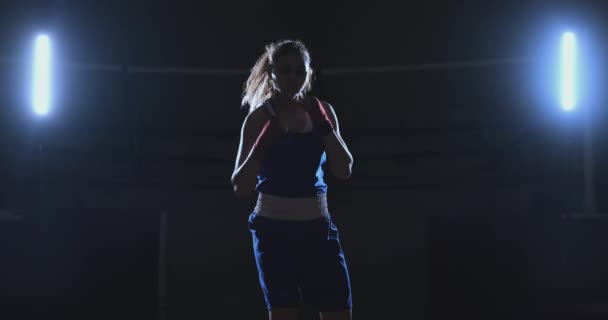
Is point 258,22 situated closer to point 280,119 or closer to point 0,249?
point 0,249

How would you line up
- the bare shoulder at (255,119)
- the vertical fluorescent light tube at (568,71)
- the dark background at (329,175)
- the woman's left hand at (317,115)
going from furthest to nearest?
the vertical fluorescent light tube at (568,71), the dark background at (329,175), the bare shoulder at (255,119), the woman's left hand at (317,115)

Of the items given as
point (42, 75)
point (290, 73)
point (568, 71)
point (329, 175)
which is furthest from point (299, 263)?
point (42, 75)

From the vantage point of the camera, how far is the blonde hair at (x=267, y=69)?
2016 millimetres

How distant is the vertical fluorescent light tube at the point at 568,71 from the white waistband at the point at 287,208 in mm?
4729

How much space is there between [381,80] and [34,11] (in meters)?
3.67

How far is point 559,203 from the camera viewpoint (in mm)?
4734

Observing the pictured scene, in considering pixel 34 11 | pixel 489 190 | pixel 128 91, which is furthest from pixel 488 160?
pixel 34 11

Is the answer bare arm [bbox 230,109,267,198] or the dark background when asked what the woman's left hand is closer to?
bare arm [bbox 230,109,267,198]

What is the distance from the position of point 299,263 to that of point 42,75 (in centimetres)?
563

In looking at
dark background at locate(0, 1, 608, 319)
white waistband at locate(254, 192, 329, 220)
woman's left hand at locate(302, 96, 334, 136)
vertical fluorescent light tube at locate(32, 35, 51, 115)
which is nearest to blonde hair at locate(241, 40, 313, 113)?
woman's left hand at locate(302, 96, 334, 136)

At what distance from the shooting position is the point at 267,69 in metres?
2.11

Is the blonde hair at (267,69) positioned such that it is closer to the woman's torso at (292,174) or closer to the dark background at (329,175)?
the woman's torso at (292,174)

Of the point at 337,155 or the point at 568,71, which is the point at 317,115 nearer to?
the point at 337,155

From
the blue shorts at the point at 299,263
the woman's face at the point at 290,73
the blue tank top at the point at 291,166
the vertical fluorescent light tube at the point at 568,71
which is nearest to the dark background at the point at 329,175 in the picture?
the vertical fluorescent light tube at the point at 568,71
